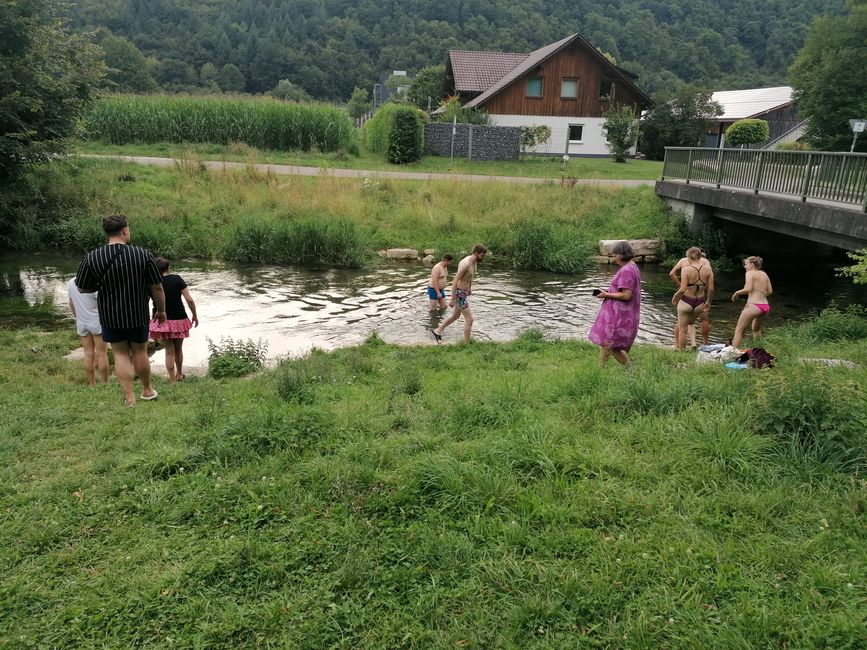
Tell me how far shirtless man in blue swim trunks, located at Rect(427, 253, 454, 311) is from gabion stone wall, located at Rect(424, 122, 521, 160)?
22597 mm

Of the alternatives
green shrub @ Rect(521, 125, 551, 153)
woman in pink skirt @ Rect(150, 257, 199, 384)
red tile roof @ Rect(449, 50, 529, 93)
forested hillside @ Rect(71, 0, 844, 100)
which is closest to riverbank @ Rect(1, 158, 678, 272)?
woman in pink skirt @ Rect(150, 257, 199, 384)

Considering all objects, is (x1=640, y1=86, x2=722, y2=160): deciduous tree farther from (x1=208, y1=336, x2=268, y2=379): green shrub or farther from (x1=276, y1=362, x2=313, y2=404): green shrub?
(x1=276, y1=362, x2=313, y2=404): green shrub

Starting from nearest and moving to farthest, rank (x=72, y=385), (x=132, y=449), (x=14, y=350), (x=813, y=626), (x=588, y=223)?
(x=813, y=626)
(x=132, y=449)
(x=72, y=385)
(x=14, y=350)
(x=588, y=223)

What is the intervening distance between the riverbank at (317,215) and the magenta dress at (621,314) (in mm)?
10414

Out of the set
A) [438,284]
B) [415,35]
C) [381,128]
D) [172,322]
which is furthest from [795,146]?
[415,35]

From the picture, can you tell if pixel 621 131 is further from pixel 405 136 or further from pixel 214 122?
pixel 214 122

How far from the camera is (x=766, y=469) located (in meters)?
4.30

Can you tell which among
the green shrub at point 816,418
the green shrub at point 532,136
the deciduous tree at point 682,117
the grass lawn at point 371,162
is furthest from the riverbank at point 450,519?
the deciduous tree at point 682,117

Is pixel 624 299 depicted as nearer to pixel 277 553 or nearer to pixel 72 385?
pixel 277 553

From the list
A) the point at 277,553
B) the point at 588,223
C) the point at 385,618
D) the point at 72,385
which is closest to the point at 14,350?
the point at 72,385

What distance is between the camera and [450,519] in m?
Result: 3.90

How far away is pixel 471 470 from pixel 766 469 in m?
2.14

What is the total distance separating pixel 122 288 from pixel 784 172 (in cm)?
1396

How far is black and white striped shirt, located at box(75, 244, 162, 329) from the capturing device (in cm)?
584
